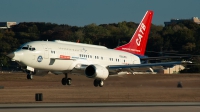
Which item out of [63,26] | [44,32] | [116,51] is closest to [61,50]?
[116,51]

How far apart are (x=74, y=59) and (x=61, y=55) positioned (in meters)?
1.85

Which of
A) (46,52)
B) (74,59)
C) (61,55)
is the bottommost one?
(74,59)

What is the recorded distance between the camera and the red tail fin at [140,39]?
77562 millimetres

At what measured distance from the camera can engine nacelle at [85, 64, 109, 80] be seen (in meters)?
67.8

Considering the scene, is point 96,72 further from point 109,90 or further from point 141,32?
point 141,32

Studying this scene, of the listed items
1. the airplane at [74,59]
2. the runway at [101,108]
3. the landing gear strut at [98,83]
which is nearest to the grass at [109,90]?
the landing gear strut at [98,83]

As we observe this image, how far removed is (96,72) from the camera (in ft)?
222

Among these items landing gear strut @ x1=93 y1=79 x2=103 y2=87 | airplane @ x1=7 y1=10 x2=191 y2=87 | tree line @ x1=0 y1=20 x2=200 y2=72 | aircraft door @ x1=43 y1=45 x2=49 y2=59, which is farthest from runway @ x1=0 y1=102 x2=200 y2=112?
tree line @ x1=0 y1=20 x2=200 y2=72

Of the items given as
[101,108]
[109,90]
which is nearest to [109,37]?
[109,90]

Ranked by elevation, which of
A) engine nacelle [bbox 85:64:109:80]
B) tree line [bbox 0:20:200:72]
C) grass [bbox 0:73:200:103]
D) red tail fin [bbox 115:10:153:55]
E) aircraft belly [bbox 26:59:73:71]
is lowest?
grass [bbox 0:73:200:103]

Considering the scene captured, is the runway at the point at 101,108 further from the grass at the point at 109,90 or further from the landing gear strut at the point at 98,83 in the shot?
the landing gear strut at the point at 98,83

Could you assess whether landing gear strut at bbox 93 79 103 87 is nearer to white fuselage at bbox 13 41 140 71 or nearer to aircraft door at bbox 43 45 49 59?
white fuselage at bbox 13 41 140 71

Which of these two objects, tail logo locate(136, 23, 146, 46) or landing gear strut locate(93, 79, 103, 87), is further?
tail logo locate(136, 23, 146, 46)

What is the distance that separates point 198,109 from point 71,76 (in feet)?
116
